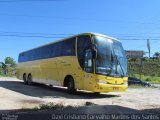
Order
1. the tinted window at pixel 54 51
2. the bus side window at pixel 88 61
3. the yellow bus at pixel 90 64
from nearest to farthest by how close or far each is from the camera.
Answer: the yellow bus at pixel 90 64 < the bus side window at pixel 88 61 < the tinted window at pixel 54 51

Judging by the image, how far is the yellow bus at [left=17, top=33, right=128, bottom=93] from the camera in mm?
19016

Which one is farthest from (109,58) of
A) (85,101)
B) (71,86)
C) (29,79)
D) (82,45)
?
(29,79)

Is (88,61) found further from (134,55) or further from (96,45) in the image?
(134,55)

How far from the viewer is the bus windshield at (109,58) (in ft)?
62.6

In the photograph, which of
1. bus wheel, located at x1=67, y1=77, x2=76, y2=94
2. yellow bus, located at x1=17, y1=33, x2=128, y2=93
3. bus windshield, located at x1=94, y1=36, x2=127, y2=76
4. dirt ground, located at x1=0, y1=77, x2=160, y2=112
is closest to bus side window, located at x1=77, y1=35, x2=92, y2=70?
yellow bus, located at x1=17, y1=33, x2=128, y2=93

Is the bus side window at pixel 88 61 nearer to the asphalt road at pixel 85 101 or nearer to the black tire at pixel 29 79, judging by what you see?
the asphalt road at pixel 85 101

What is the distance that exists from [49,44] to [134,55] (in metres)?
57.2

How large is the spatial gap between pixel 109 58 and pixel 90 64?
110 centimetres

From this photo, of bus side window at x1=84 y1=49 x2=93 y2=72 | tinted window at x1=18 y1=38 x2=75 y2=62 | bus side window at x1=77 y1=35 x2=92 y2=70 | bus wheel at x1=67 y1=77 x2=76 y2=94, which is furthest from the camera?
tinted window at x1=18 y1=38 x2=75 y2=62

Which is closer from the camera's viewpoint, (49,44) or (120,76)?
(120,76)

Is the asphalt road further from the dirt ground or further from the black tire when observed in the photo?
the black tire

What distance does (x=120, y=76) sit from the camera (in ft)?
65.1

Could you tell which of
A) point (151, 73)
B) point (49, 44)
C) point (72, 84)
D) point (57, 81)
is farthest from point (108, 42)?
point (151, 73)

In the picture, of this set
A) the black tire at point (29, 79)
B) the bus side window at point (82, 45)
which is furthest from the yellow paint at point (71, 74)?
the black tire at point (29, 79)
